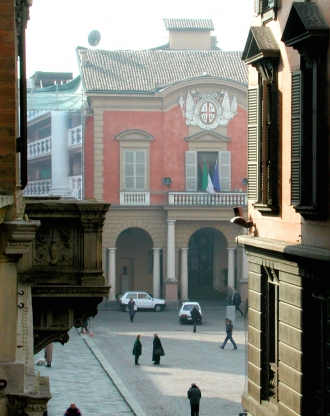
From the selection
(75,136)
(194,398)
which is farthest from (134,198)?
(194,398)

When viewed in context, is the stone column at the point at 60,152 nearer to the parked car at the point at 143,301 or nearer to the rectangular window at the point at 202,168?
the rectangular window at the point at 202,168

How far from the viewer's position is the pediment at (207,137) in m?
45.7

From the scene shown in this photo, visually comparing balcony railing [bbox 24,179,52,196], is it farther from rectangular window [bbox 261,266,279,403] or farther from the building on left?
the building on left

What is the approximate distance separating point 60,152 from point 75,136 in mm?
2642

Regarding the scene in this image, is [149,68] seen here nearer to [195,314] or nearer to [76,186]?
[76,186]

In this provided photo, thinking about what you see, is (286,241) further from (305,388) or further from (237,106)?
(237,106)

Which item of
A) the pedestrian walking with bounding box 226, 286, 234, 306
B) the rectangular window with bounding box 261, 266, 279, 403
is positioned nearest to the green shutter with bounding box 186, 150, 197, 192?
the pedestrian walking with bounding box 226, 286, 234, 306

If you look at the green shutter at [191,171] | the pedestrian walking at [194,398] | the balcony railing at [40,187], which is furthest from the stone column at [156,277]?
the pedestrian walking at [194,398]

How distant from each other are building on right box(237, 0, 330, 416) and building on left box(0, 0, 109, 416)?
245cm

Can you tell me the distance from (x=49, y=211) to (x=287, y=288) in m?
3.27

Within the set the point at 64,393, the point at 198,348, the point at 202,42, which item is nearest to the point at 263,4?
the point at 64,393

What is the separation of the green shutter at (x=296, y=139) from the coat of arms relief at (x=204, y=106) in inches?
1323

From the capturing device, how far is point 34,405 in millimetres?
7152

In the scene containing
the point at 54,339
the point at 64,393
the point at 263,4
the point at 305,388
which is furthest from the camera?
the point at 64,393
